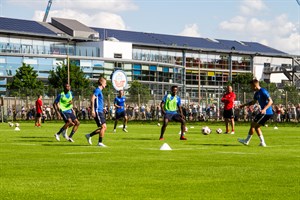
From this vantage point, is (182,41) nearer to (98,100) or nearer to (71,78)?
(71,78)

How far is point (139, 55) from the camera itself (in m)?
136

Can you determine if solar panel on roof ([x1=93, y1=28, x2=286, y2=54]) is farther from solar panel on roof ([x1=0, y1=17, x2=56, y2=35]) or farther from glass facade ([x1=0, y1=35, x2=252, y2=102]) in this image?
solar panel on roof ([x1=0, y1=17, x2=56, y2=35])

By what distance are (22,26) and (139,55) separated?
24.2 metres

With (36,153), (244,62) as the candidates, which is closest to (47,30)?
(244,62)

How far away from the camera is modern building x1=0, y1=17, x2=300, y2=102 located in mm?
121250

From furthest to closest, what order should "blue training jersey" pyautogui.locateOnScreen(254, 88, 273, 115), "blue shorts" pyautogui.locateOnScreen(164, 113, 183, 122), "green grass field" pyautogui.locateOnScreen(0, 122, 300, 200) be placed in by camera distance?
1. "blue shorts" pyautogui.locateOnScreen(164, 113, 183, 122)
2. "blue training jersey" pyautogui.locateOnScreen(254, 88, 273, 115)
3. "green grass field" pyautogui.locateOnScreen(0, 122, 300, 200)

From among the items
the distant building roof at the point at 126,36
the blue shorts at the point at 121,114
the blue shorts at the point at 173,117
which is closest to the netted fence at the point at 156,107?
the blue shorts at the point at 121,114

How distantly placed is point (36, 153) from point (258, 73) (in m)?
142

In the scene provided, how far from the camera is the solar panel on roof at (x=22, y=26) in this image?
4773 inches

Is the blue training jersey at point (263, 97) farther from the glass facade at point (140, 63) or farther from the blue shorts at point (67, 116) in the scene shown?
the glass facade at point (140, 63)

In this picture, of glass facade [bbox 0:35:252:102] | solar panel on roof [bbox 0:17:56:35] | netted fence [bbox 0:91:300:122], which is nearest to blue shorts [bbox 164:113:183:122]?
netted fence [bbox 0:91:300:122]

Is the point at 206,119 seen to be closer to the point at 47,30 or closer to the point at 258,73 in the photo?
the point at 47,30

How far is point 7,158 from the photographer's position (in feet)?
55.6

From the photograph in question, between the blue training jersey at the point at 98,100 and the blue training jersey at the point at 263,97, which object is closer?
the blue training jersey at the point at 263,97
